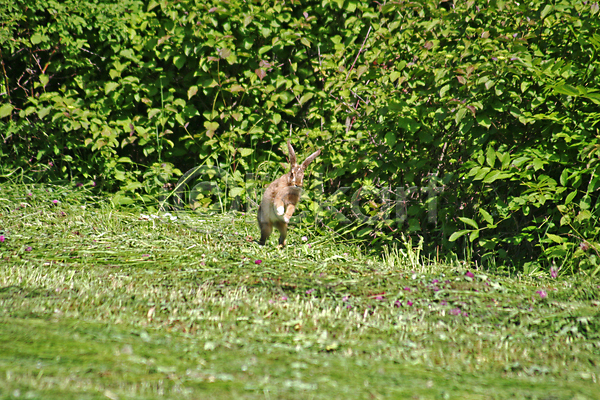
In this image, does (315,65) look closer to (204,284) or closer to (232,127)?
(232,127)

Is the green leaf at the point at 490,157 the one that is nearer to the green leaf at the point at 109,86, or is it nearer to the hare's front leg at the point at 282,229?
the hare's front leg at the point at 282,229

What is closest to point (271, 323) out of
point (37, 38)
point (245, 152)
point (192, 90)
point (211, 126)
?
point (245, 152)

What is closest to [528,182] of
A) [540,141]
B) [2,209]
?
[540,141]

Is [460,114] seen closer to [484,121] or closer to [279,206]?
[484,121]

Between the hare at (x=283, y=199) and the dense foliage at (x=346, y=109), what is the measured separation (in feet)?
1.73

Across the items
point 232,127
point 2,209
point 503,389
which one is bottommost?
point 2,209

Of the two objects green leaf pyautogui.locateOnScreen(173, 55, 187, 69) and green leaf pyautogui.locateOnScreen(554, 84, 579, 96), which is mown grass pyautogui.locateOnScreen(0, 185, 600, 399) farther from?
green leaf pyautogui.locateOnScreen(173, 55, 187, 69)

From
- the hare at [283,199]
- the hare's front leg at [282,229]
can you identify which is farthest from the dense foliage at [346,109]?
the hare's front leg at [282,229]

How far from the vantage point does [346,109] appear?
5684 millimetres

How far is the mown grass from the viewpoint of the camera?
7.43 ft

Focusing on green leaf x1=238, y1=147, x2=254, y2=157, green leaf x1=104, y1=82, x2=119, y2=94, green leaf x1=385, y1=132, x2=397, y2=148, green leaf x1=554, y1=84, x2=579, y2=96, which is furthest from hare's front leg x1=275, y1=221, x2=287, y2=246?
green leaf x1=104, y1=82, x2=119, y2=94

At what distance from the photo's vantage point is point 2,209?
19.6 feet

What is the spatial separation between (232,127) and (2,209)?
8.75 feet

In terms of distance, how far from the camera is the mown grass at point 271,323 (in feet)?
7.43
